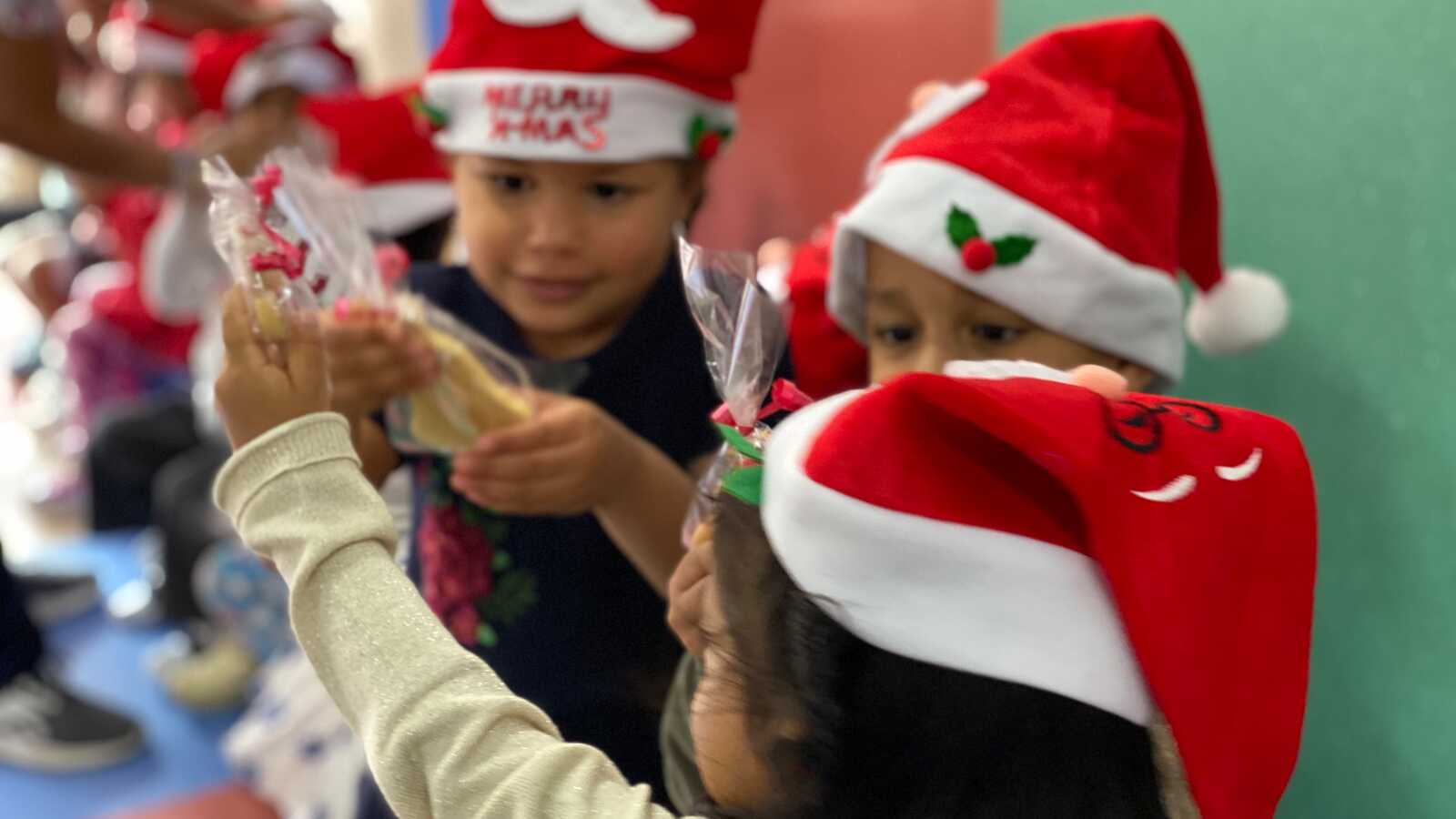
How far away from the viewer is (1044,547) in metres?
0.48

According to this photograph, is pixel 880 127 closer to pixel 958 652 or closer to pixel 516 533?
pixel 516 533

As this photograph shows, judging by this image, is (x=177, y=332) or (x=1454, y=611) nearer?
(x=1454, y=611)

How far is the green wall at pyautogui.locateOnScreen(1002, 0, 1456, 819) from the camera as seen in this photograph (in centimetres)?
78

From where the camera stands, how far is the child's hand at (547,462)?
2.42 ft

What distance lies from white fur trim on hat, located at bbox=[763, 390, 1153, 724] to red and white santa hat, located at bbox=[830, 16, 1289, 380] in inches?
13.9

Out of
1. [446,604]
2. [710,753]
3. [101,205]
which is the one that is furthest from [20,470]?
[710,753]

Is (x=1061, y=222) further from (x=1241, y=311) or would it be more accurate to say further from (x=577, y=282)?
(x=577, y=282)

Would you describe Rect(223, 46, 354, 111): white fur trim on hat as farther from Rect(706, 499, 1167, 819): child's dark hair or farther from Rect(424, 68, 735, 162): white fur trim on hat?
Rect(706, 499, 1167, 819): child's dark hair

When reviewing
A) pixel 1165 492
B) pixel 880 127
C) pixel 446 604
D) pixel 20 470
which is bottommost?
pixel 20 470

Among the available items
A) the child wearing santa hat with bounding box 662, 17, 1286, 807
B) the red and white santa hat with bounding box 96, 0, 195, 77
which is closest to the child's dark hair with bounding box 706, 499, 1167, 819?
the child wearing santa hat with bounding box 662, 17, 1286, 807

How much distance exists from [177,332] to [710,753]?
76.5 inches

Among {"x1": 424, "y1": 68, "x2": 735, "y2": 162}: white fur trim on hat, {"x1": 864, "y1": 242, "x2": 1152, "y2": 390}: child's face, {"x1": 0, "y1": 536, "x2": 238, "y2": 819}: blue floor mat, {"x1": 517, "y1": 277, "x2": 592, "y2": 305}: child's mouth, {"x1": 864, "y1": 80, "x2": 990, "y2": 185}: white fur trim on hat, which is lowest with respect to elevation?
{"x1": 0, "y1": 536, "x2": 238, "y2": 819}: blue floor mat

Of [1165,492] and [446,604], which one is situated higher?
[1165,492]

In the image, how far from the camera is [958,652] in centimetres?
48
